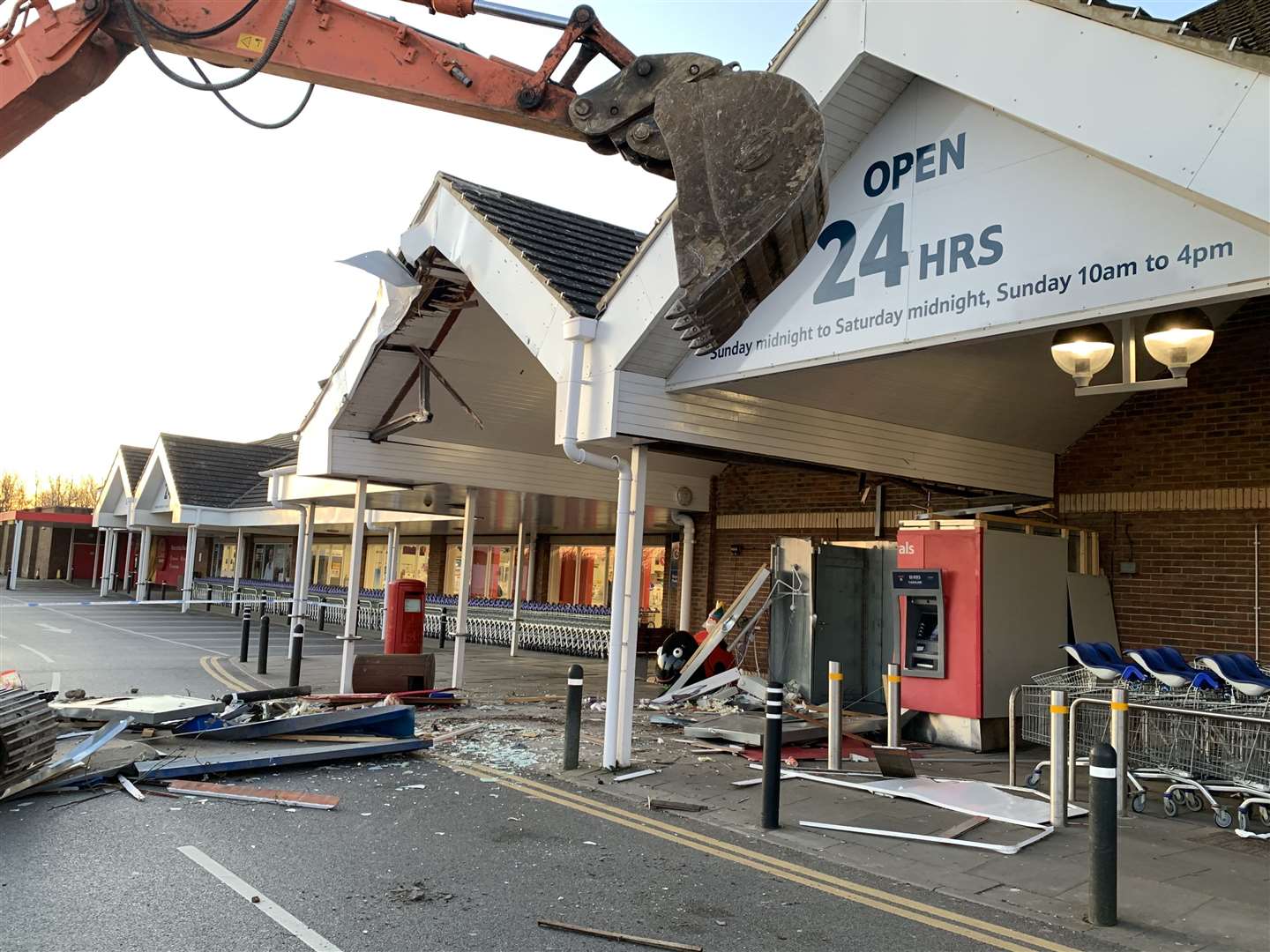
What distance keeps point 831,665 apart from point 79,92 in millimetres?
7652

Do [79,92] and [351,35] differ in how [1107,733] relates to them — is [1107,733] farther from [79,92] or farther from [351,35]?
[79,92]

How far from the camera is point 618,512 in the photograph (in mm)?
8914

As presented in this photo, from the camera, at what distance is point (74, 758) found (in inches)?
301

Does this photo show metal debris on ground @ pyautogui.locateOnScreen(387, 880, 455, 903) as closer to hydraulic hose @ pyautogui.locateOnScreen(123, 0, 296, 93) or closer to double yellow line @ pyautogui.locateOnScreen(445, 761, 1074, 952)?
double yellow line @ pyautogui.locateOnScreen(445, 761, 1074, 952)

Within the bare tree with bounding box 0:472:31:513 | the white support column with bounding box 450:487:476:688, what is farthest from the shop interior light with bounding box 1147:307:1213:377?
the bare tree with bounding box 0:472:31:513

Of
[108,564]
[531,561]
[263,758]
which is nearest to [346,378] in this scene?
[263,758]

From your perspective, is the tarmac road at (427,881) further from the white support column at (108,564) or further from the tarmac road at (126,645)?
the white support column at (108,564)

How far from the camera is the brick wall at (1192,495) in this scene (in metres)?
10.1

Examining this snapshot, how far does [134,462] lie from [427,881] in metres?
38.2

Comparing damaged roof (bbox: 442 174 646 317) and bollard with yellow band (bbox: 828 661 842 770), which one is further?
damaged roof (bbox: 442 174 646 317)

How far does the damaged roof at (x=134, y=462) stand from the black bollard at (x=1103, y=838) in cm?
3849

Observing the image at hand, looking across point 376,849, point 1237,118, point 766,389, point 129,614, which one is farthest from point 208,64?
point 129,614

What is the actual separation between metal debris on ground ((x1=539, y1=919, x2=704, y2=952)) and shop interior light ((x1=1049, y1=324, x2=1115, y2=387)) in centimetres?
522

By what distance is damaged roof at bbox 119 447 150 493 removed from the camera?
38.0 m
